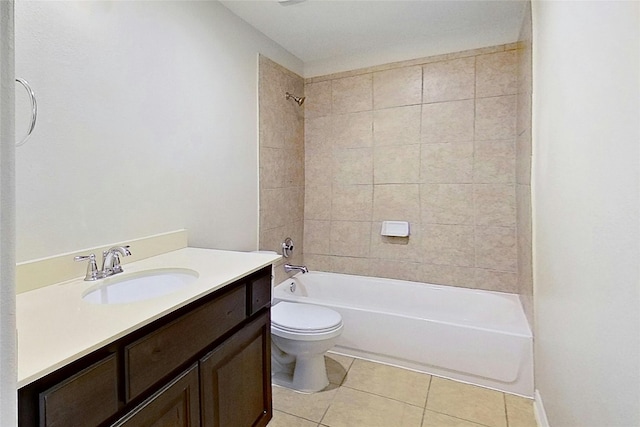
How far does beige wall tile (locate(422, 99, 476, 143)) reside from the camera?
108 inches

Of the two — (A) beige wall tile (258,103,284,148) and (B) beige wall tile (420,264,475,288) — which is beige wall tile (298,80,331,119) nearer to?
(A) beige wall tile (258,103,284,148)

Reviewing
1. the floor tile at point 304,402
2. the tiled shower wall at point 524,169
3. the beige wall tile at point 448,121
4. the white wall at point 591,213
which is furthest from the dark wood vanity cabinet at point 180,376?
the beige wall tile at point 448,121

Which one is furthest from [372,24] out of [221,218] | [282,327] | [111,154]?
[282,327]

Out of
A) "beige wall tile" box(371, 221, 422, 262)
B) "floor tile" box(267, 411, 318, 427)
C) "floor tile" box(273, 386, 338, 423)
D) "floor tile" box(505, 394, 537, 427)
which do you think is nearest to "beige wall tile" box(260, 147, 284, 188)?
"beige wall tile" box(371, 221, 422, 262)

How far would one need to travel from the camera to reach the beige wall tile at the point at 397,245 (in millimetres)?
2938

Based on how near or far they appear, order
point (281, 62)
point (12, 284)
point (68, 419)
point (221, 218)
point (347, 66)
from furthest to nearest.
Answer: point (347, 66) → point (281, 62) → point (221, 218) → point (68, 419) → point (12, 284)

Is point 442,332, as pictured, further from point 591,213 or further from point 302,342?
point 591,213

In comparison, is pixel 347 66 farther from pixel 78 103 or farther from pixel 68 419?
pixel 68 419

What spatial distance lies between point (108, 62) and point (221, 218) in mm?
1042

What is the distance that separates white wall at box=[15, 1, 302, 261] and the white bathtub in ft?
3.30

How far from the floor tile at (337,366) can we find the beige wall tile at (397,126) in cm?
175

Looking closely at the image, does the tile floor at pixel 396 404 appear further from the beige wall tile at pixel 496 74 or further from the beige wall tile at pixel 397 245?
the beige wall tile at pixel 496 74

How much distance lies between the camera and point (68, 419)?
2.52 feet

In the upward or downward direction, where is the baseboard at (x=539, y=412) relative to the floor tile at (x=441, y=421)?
upward
